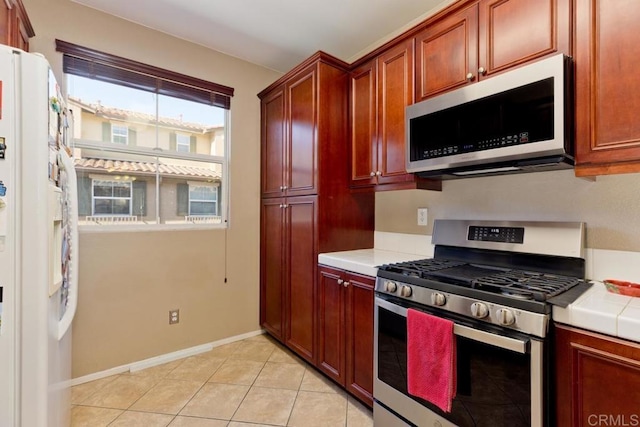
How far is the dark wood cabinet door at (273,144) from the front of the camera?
264cm

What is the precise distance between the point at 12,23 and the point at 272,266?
7.48 ft

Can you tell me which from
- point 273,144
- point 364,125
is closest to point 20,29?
point 273,144

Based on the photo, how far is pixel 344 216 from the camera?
7.79ft

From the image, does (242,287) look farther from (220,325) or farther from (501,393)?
(501,393)

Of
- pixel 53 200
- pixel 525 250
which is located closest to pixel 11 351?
pixel 53 200

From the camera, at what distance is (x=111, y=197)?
7.65 feet

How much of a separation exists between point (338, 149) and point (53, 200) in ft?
Answer: 5.58

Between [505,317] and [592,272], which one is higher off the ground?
[592,272]

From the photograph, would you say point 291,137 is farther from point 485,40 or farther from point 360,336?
point 360,336

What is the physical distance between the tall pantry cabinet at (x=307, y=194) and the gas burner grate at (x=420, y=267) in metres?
0.69

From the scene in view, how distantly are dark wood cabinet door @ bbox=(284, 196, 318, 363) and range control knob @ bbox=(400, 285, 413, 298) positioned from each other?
835 millimetres

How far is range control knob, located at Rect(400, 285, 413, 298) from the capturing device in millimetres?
1486

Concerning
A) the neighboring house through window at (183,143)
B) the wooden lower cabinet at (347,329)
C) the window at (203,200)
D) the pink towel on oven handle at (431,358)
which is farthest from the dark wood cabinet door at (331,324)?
the neighboring house through window at (183,143)

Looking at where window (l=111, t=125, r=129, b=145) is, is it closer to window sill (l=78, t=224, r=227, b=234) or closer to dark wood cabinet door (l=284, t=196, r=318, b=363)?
window sill (l=78, t=224, r=227, b=234)
